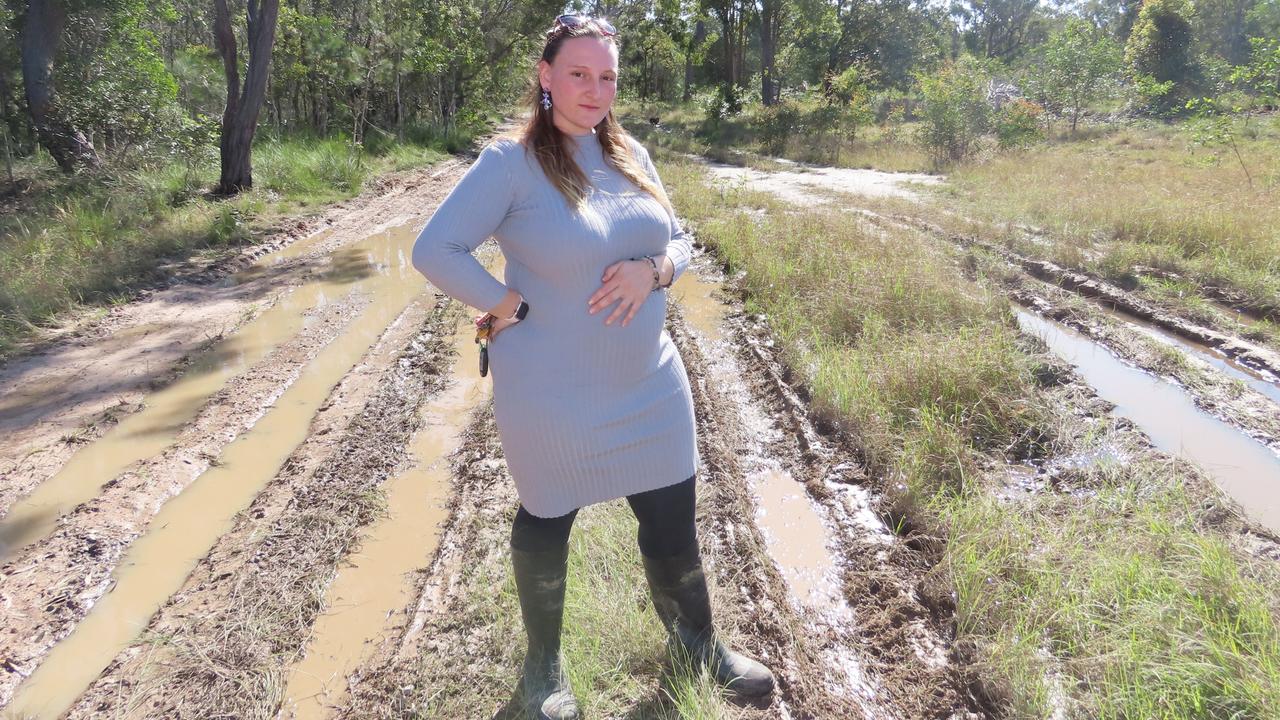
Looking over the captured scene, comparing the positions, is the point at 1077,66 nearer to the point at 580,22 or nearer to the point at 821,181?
the point at 821,181

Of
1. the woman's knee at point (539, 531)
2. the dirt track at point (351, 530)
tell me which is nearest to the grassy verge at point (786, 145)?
the dirt track at point (351, 530)

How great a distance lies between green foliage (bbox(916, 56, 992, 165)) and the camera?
16312 mm

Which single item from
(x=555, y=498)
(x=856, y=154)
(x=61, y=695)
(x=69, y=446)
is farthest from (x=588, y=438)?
(x=856, y=154)

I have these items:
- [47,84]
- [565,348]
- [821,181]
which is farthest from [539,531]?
[821,181]

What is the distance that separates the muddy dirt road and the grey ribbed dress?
893mm

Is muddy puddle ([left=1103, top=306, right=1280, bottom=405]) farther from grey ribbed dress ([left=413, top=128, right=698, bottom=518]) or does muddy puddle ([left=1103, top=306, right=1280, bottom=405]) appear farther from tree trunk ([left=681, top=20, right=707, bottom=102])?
tree trunk ([left=681, top=20, right=707, bottom=102])

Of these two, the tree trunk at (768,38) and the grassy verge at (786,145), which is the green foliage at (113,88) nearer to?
the grassy verge at (786,145)

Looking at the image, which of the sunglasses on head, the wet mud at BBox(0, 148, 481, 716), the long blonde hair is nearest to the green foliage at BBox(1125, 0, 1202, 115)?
the wet mud at BBox(0, 148, 481, 716)

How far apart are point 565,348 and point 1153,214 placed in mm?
8970

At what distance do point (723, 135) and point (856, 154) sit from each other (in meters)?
6.28

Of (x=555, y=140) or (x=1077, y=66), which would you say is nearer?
(x=555, y=140)

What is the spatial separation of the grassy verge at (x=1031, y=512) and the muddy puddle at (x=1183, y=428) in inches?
13.7

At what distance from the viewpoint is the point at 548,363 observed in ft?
5.35

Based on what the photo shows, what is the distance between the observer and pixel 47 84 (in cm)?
952
